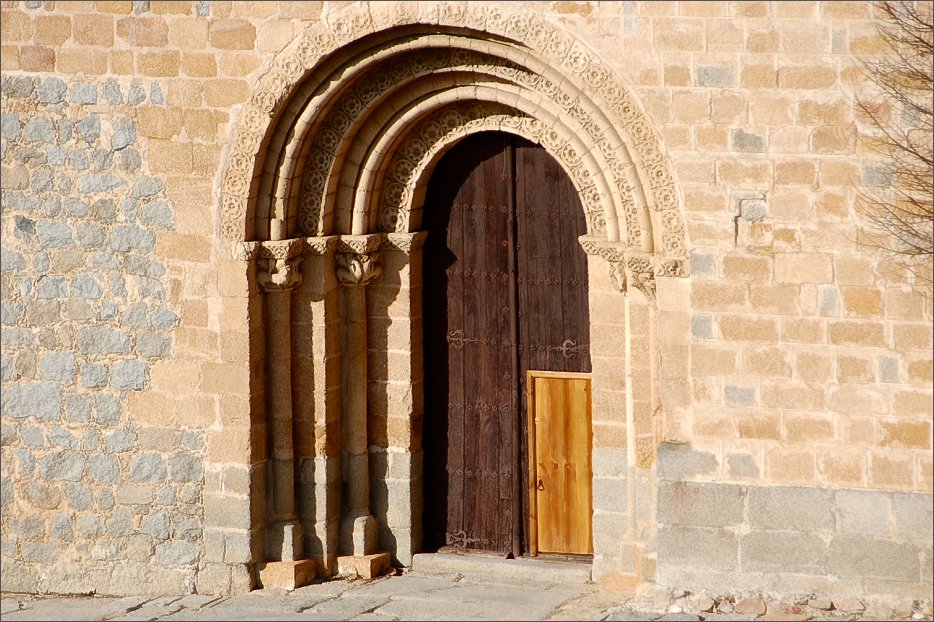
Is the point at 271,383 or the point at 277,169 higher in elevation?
the point at 277,169

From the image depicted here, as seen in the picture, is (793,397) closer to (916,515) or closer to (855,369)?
(855,369)

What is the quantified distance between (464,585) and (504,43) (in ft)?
11.2

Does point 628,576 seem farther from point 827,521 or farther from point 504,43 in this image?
point 504,43

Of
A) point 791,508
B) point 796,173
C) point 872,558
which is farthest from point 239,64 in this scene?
point 872,558

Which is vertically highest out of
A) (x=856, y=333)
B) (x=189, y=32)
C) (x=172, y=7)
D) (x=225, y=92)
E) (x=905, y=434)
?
(x=172, y=7)

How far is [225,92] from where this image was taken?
909 centimetres

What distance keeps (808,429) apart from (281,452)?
11.0 ft

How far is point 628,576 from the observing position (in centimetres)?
905

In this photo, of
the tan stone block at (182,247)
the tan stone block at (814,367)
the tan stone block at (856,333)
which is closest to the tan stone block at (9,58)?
the tan stone block at (182,247)

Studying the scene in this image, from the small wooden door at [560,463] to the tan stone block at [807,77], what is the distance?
7.74ft

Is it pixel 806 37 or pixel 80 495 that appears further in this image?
pixel 80 495

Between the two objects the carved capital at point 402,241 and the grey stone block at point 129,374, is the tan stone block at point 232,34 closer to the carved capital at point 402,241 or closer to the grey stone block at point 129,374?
the carved capital at point 402,241

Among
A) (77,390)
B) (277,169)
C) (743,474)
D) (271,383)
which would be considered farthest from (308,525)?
(743,474)

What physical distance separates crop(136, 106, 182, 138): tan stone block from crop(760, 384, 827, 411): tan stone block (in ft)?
12.8
